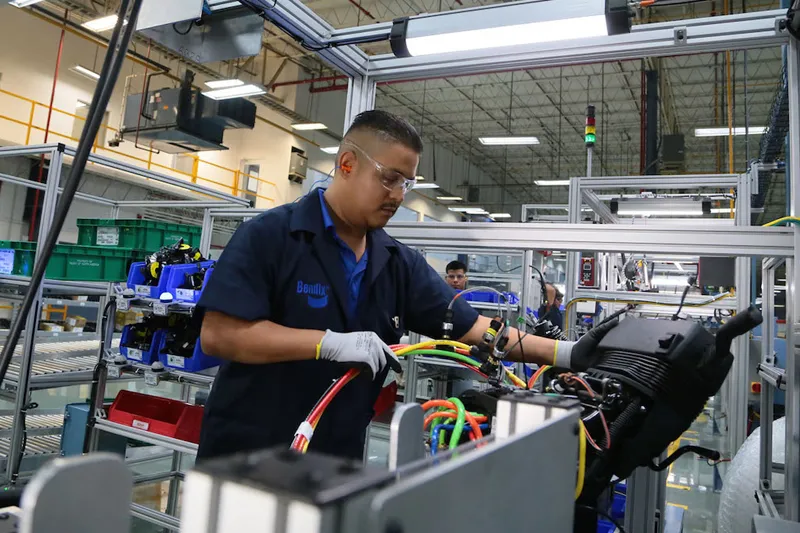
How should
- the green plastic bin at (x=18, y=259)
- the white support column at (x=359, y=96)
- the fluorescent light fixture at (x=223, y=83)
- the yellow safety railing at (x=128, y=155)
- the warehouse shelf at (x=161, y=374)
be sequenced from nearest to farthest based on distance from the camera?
the white support column at (x=359, y=96)
the warehouse shelf at (x=161, y=374)
the green plastic bin at (x=18, y=259)
the fluorescent light fixture at (x=223, y=83)
the yellow safety railing at (x=128, y=155)

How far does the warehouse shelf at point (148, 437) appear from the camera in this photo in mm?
2539

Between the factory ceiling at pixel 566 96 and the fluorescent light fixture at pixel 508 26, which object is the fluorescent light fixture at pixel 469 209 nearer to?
the factory ceiling at pixel 566 96

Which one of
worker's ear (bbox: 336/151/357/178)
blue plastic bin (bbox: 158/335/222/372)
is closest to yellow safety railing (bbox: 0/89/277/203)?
blue plastic bin (bbox: 158/335/222/372)

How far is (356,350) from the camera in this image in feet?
3.98

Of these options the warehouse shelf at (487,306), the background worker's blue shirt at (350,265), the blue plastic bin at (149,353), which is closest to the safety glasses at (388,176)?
the background worker's blue shirt at (350,265)

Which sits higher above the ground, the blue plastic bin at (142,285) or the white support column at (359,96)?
the white support column at (359,96)

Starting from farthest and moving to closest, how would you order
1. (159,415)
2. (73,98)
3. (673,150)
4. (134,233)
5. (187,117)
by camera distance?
(73,98) < (673,150) < (187,117) < (134,233) < (159,415)

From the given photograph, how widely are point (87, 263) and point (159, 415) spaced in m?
1.33

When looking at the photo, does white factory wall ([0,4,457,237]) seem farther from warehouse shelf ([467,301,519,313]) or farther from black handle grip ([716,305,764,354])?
black handle grip ([716,305,764,354])

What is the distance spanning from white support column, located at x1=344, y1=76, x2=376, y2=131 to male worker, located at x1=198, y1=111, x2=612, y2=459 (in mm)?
671

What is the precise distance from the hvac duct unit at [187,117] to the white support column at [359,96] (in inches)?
84.5

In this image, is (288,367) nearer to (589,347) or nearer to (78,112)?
(589,347)

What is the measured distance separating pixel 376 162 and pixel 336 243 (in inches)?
9.8

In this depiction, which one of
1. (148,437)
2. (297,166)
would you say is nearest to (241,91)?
(297,166)
